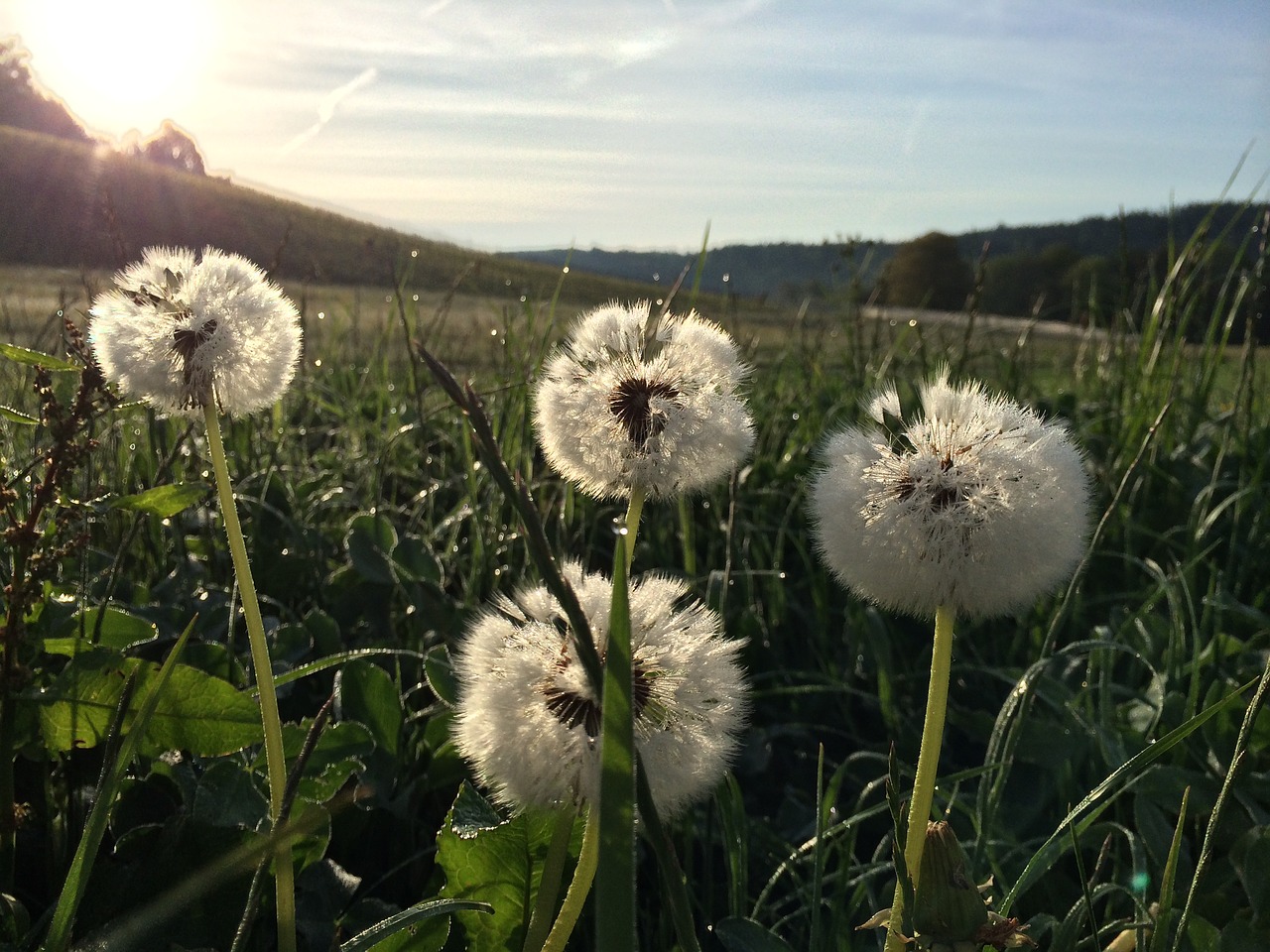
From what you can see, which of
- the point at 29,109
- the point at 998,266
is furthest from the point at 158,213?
the point at 998,266

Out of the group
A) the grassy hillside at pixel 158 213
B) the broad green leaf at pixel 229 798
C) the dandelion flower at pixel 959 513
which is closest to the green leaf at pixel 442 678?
the broad green leaf at pixel 229 798

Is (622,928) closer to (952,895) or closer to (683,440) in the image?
(952,895)

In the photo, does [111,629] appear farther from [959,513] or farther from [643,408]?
[959,513]

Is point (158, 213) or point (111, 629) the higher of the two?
point (158, 213)

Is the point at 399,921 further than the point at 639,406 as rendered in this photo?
No

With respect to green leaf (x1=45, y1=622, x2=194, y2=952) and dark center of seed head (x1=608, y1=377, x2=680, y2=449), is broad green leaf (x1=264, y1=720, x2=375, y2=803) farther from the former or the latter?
dark center of seed head (x1=608, y1=377, x2=680, y2=449)

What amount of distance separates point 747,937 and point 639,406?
84 centimetres

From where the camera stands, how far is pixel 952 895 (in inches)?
41.7

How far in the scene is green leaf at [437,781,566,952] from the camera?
1487mm

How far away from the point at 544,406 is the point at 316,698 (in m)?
1.44

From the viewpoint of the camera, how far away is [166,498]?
147cm

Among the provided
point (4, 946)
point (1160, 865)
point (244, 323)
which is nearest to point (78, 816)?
point (4, 946)

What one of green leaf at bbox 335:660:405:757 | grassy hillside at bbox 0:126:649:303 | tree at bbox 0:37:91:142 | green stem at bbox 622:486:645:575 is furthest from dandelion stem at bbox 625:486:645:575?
tree at bbox 0:37:91:142

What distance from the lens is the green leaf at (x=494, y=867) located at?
1.49 m
